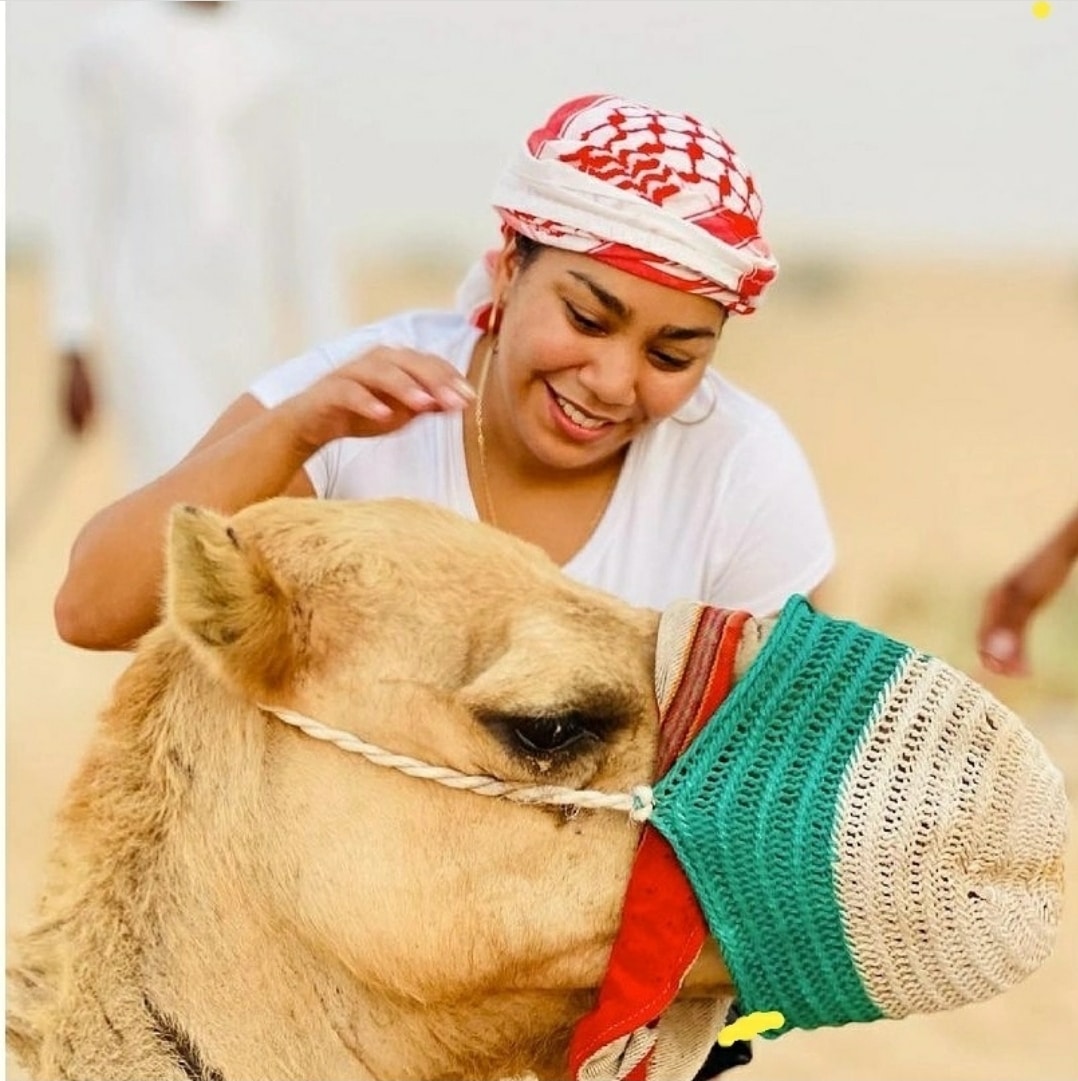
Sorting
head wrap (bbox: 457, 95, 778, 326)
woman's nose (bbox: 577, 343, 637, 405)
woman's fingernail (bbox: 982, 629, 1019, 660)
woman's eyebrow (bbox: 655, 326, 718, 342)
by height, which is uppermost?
head wrap (bbox: 457, 95, 778, 326)

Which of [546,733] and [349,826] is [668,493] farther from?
[349,826]

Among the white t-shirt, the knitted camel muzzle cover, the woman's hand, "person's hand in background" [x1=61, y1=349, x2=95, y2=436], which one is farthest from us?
"person's hand in background" [x1=61, y1=349, x2=95, y2=436]

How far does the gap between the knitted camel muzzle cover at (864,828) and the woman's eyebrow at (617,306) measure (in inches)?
25.0

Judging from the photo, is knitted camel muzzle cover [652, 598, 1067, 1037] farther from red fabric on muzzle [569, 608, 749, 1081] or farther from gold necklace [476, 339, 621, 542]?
gold necklace [476, 339, 621, 542]

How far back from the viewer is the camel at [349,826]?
8.05 ft

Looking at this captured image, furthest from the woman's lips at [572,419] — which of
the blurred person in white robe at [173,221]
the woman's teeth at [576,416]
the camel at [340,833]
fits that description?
the blurred person in white robe at [173,221]

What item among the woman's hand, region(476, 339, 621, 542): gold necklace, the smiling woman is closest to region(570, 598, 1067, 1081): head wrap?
the woman's hand

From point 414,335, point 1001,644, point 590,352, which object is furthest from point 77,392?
point 1001,644

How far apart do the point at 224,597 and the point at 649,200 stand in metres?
0.94

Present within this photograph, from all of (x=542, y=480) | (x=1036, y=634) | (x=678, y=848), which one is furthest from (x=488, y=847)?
(x=1036, y=634)

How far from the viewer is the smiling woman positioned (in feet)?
9.33

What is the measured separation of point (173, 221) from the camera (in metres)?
4.75

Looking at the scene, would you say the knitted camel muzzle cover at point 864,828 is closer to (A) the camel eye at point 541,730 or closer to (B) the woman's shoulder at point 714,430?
(A) the camel eye at point 541,730

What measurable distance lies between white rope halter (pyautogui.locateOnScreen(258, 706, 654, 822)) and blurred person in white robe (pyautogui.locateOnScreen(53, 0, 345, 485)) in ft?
7.55
